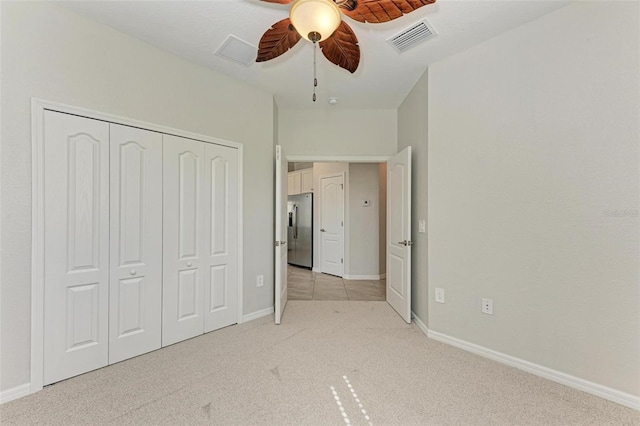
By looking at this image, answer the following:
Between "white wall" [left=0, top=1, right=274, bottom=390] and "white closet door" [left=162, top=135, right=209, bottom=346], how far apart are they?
306mm

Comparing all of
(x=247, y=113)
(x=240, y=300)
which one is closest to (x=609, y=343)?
(x=240, y=300)

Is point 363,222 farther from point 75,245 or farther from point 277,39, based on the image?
point 75,245

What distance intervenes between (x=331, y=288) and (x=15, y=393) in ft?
A: 11.4

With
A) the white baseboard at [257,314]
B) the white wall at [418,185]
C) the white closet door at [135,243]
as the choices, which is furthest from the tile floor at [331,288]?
the white closet door at [135,243]

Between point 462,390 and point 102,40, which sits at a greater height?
point 102,40

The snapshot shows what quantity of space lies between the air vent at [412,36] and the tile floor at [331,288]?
3090 mm

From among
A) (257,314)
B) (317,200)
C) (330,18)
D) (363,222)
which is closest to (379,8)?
(330,18)

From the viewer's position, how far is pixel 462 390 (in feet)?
5.98

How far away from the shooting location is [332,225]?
550 cm

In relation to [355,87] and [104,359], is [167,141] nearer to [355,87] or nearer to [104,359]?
[104,359]

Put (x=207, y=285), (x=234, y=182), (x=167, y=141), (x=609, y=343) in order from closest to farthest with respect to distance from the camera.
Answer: (x=609, y=343) < (x=167, y=141) < (x=207, y=285) < (x=234, y=182)

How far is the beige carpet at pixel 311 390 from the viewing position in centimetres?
158

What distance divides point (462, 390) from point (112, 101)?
3347 mm

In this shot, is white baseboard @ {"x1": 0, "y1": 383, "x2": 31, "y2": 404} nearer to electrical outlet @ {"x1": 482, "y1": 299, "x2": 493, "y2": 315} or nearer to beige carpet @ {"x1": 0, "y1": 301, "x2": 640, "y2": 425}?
beige carpet @ {"x1": 0, "y1": 301, "x2": 640, "y2": 425}
